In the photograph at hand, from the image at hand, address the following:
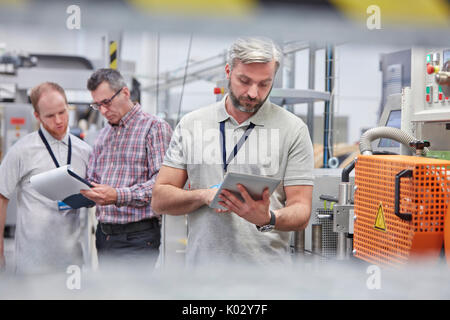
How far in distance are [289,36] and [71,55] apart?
6130 mm

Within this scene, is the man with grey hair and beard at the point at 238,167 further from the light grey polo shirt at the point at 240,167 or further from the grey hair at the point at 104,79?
the grey hair at the point at 104,79

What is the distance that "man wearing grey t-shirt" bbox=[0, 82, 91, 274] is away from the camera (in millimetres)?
2053

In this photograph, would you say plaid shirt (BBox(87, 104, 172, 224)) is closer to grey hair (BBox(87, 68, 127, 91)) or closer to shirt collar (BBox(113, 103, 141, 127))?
shirt collar (BBox(113, 103, 141, 127))

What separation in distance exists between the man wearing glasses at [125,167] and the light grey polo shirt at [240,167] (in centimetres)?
63

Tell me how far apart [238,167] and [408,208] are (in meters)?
0.47

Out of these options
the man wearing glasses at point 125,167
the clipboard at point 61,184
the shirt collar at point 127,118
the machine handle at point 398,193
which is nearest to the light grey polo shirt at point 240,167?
the machine handle at point 398,193

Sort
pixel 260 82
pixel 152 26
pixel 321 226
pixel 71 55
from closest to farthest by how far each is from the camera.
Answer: pixel 152 26 < pixel 260 82 < pixel 321 226 < pixel 71 55

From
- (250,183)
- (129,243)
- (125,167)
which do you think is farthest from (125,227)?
(250,183)

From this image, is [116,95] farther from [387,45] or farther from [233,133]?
[387,45]

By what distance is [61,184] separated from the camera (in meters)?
1.83

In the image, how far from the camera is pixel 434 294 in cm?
50

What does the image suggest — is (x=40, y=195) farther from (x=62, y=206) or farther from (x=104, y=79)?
(x=104, y=79)
